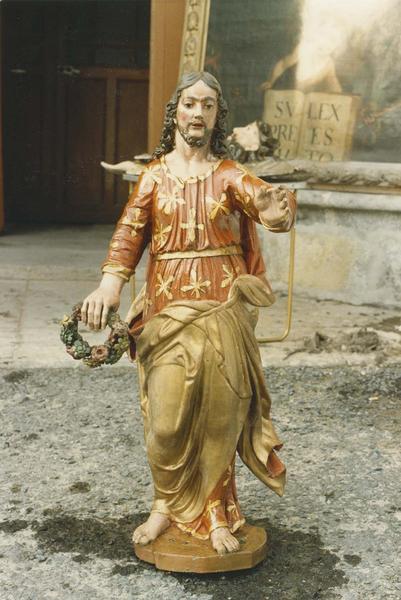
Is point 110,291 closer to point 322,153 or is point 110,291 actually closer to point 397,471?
point 397,471

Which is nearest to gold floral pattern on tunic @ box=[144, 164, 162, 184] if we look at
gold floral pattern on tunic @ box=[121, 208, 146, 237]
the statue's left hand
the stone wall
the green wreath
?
gold floral pattern on tunic @ box=[121, 208, 146, 237]

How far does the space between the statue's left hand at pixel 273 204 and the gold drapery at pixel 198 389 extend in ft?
0.92

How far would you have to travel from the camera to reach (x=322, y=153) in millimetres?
8320

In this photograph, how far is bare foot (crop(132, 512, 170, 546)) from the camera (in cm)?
365

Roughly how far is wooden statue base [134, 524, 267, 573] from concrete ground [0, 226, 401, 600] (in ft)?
0.21

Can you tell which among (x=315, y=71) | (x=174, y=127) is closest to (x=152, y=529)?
(x=174, y=127)

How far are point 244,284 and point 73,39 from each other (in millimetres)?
8502

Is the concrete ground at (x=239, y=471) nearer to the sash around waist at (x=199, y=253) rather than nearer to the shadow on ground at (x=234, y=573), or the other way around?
the shadow on ground at (x=234, y=573)

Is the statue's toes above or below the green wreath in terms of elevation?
below

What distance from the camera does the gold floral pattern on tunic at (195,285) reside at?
350 centimetres

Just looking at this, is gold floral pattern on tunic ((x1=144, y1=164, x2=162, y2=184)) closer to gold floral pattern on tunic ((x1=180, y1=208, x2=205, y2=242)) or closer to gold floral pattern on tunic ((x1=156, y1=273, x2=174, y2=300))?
gold floral pattern on tunic ((x1=180, y1=208, x2=205, y2=242))

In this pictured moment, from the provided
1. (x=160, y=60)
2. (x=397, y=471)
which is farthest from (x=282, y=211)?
(x=160, y=60)

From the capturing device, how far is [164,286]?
3.55 metres

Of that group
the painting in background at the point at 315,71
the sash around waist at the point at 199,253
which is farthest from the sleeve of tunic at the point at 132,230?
the painting in background at the point at 315,71
